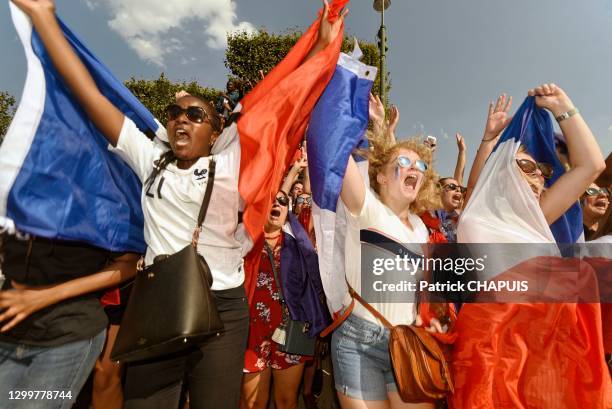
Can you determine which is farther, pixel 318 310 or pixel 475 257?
pixel 318 310

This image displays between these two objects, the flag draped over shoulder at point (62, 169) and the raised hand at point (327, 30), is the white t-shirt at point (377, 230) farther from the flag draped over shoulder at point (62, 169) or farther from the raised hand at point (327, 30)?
the flag draped over shoulder at point (62, 169)

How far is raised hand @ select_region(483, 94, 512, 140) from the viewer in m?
2.58

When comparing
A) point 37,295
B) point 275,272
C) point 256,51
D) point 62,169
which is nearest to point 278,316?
point 275,272

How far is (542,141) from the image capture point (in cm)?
235

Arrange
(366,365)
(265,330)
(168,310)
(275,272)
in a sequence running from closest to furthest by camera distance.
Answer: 1. (168,310)
2. (366,365)
3. (265,330)
4. (275,272)

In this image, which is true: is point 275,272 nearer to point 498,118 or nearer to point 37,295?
point 37,295

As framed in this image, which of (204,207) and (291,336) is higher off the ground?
(204,207)

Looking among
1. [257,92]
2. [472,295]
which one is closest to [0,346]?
[257,92]

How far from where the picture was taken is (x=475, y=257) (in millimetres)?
1906

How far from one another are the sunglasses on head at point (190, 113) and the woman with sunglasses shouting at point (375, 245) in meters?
0.85

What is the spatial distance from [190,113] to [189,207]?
0.51 meters

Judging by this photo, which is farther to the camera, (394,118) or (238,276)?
(394,118)

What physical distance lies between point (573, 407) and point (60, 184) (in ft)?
8.73

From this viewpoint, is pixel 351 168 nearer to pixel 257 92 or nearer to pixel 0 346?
pixel 257 92
